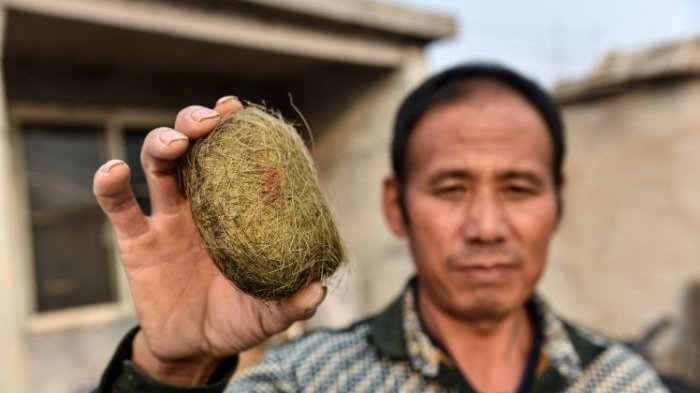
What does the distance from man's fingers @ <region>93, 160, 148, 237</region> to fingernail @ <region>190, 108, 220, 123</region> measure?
163 millimetres

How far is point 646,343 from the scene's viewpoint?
4488mm

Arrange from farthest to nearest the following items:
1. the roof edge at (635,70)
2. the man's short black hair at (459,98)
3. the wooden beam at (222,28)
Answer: the roof edge at (635,70)
the wooden beam at (222,28)
the man's short black hair at (459,98)

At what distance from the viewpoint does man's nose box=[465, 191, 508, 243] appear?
1.59m

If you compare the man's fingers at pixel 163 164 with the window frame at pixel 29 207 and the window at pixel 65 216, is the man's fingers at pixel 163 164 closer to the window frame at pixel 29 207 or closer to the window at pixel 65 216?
the window frame at pixel 29 207

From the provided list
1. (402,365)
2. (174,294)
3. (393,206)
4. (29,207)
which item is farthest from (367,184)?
(174,294)

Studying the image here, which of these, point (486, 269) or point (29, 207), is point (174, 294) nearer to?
point (486, 269)

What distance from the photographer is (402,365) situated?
1.56 metres

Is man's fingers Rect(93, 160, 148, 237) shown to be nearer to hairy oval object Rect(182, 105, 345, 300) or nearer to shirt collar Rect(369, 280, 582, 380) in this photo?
hairy oval object Rect(182, 105, 345, 300)

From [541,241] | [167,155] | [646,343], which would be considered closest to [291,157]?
[167,155]

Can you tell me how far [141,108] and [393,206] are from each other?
3.94 metres

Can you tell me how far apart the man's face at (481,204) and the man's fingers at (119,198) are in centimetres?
81

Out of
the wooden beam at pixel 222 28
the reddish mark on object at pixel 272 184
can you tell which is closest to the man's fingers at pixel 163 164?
the reddish mark on object at pixel 272 184

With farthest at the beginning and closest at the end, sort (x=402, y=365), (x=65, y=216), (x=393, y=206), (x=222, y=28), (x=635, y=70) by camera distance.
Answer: (x=65, y=216) → (x=635, y=70) → (x=222, y=28) → (x=393, y=206) → (x=402, y=365)

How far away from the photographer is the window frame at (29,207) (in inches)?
183
